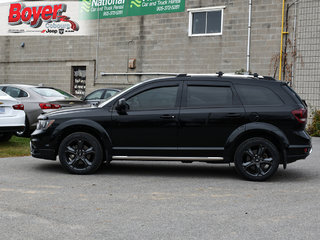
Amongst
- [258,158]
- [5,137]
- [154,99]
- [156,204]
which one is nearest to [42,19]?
[5,137]

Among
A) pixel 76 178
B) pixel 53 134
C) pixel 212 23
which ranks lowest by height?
pixel 76 178

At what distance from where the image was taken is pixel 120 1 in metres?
24.4

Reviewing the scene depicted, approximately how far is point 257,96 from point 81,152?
302cm

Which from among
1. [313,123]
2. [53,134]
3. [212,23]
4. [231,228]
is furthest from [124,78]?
[231,228]

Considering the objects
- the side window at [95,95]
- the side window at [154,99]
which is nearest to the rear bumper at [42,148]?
the side window at [154,99]

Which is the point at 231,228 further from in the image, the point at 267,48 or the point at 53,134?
the point at 267,48

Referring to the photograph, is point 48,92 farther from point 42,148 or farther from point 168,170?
point 168,170

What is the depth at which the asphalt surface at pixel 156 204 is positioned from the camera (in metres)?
4.82

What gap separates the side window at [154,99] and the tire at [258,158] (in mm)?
1379

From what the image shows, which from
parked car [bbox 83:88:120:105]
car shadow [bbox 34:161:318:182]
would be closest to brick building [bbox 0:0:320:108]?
parked car [bbox 83:88:120:105]

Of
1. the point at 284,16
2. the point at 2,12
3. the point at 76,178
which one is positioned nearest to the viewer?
the point at 76,178

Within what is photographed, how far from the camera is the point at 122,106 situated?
8008 mm

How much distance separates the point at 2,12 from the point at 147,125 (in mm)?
24196

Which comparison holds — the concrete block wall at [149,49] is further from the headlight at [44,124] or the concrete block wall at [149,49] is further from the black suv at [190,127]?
the headlight at [44,124]
